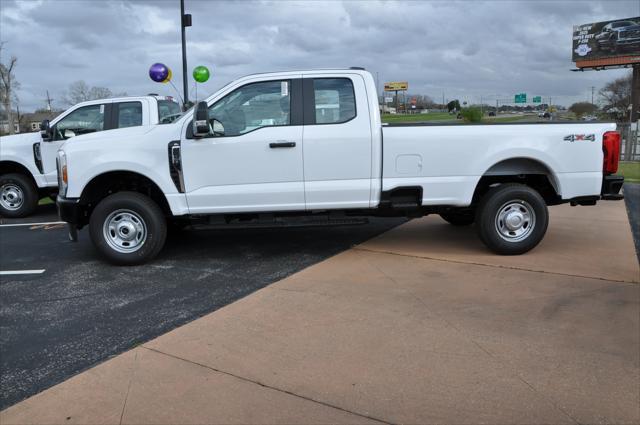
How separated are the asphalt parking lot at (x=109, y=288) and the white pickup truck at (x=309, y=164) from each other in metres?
0.49

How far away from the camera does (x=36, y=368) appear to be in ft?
12.3

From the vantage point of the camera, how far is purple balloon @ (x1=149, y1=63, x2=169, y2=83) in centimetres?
1412

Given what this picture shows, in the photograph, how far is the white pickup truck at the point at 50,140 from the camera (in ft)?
31.2

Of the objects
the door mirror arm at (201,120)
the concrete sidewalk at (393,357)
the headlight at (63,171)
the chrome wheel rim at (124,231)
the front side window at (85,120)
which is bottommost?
the concrete sidewalk at (393,357)

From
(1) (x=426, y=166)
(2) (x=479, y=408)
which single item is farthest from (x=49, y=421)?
(1) (x=426, y=166)

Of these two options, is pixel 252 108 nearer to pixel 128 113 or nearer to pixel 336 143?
pixel 336 143

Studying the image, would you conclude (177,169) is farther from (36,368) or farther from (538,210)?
(538,210)

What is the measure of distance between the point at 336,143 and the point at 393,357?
286 centimetres

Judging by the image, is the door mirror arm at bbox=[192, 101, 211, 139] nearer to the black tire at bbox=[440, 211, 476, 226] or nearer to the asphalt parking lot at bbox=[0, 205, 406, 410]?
the asphalt parking lot at bbox=[0, 205, 406, 410]

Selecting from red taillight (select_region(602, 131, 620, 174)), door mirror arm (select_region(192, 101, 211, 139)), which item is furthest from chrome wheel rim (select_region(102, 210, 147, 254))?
red taillight (select_region(602, 131, 620, 174))

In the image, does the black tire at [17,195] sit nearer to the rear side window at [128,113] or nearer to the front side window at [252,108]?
the rear side window at [128,113]

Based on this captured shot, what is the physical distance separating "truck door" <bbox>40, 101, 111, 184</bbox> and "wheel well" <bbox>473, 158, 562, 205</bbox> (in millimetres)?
6504

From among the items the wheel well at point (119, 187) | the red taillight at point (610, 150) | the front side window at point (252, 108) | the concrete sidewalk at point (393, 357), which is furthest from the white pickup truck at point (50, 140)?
the red taillight at point (610, 150)

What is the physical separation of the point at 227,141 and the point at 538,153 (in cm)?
347
